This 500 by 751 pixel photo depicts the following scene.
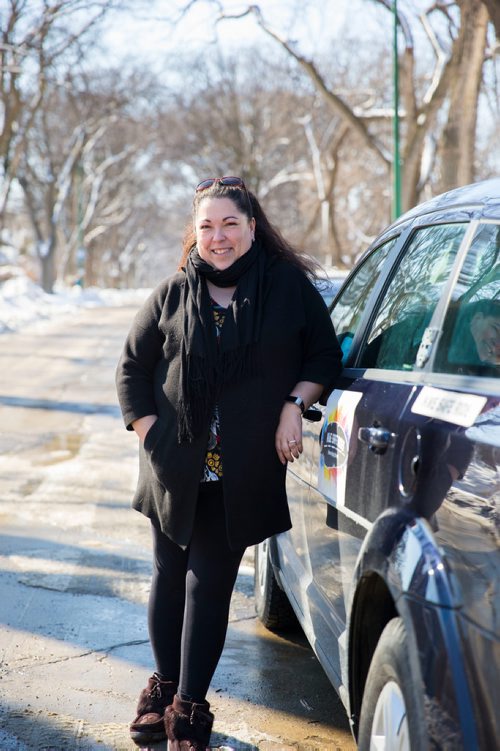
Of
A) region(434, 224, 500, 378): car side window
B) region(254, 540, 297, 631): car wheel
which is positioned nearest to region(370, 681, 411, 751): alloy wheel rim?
region(434, 224, 500, 378): car side window

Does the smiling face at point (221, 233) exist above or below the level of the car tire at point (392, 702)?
above

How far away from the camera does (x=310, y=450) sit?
3.46 meters

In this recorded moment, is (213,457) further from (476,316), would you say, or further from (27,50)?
(27,50)

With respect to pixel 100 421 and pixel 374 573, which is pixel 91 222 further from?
pixel 374 573

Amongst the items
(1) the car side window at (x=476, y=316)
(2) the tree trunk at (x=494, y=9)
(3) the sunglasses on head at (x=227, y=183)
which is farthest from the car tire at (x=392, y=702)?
(2) the tree trunk at (x=494, y=9)

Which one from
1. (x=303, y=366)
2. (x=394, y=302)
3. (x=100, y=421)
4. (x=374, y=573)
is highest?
(x=394, y=302)

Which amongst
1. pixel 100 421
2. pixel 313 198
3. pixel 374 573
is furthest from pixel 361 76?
pixel 374 573

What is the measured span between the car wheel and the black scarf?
1360 mm

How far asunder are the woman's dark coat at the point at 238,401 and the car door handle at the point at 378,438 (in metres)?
0.50

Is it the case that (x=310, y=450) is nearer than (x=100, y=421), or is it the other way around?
(x=310, y=450)

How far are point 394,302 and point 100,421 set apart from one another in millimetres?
8119

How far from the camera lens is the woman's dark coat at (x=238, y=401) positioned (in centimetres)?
304

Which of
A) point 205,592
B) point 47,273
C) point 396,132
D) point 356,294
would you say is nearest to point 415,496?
point 205,592

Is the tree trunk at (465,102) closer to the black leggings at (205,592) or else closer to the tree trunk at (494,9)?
the tree trunk at (494,9)
